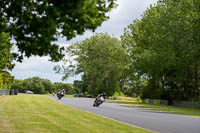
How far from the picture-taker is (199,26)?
39.2 metres

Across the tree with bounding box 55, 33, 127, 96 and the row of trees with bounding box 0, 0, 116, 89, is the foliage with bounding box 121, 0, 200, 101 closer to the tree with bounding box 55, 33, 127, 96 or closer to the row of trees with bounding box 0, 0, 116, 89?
the tree with bounding box 55, 33, 127, 96

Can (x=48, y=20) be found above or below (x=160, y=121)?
above

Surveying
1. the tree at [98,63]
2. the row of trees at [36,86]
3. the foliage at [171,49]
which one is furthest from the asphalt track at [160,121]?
the row of trees at [36,86]

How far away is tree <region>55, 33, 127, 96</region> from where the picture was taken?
77.4 meters

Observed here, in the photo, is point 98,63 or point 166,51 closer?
point 166,51

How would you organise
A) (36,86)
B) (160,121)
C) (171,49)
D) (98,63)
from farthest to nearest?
(36,86), (98,63), (171,49), (160,121)

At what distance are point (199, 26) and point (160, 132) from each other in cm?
2920

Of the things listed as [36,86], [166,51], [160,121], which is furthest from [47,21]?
[36,86]

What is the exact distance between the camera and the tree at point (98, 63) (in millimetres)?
77438

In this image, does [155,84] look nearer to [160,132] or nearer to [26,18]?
[160,132]

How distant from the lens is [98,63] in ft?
252

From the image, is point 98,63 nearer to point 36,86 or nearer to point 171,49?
point 171,49

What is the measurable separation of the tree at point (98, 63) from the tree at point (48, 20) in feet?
219

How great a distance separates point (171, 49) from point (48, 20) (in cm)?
3699
